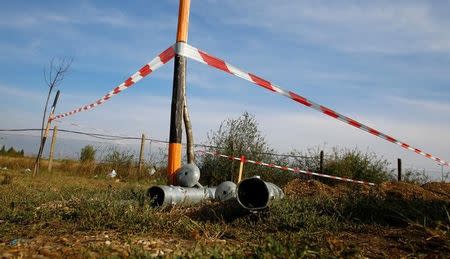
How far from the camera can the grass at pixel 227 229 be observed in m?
2.90

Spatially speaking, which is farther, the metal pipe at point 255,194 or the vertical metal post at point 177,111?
the vertical metal post at point 177,111

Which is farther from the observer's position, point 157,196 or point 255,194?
point 157,196

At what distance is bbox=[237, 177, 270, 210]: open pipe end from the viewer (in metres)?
4.63

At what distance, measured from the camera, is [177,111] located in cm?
635

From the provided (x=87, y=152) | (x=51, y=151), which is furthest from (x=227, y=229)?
(x=87, y=152)

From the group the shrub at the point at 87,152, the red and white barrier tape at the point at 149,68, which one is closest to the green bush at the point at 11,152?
the shrub at the point at 87,152

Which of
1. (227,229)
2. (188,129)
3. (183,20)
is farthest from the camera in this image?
(188,129)

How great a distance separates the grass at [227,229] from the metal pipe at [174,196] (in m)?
0.14

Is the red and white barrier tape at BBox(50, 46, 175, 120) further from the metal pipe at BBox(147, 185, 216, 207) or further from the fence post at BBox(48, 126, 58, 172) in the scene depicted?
the fence post at BBox(48, 126, 58, 172)

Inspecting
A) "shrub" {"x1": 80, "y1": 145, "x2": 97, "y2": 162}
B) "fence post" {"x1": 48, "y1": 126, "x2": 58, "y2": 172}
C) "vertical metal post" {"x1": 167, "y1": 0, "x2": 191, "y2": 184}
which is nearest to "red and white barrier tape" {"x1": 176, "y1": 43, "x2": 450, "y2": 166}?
"vertical metal post" {"x1": 167, "y1": 0, "x2": 191, "y2": 184}

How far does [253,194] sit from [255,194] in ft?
0.09

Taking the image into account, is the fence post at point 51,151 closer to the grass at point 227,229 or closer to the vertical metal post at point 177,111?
the vertical metal post at point 177,111

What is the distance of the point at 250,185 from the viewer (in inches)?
197

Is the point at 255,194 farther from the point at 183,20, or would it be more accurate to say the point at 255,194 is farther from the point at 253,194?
the point at 183,20
